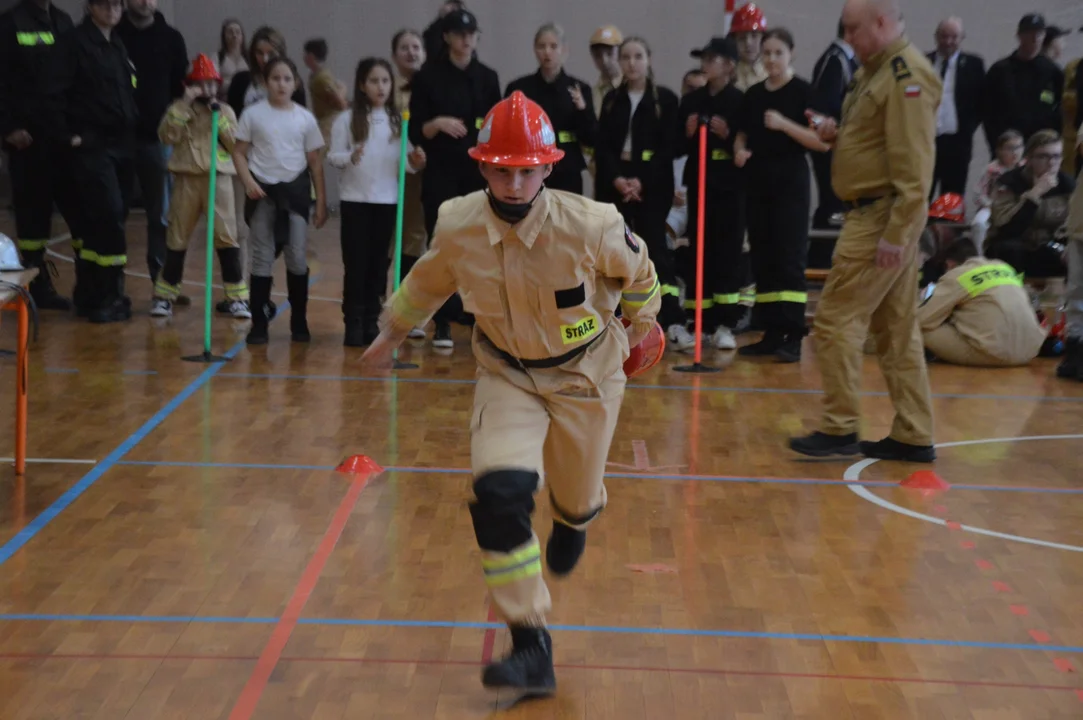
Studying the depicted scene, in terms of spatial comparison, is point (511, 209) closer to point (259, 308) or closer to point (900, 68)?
point (900, 68)

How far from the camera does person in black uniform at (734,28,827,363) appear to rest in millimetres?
8195

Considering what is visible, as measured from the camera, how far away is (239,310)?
9.58 m

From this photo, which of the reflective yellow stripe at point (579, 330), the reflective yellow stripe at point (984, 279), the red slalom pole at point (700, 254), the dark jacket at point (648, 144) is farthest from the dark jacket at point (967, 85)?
the reflective yellow stripe at point (579, 330)

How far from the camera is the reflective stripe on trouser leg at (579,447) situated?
3869mm

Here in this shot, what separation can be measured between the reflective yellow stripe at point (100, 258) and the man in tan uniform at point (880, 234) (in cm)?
510

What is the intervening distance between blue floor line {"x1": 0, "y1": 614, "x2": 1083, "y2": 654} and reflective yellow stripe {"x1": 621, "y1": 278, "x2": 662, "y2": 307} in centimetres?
107

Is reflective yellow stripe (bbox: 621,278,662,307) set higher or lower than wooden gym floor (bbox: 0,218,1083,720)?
higher

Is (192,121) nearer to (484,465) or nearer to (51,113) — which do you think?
(51,113)

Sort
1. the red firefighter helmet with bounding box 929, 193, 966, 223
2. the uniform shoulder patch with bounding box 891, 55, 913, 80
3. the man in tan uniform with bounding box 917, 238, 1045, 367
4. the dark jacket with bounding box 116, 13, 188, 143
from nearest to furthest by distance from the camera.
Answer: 1. the uniform shoulder patch with bounding box 891, 55, 913, 80
2. the man in tan uniform with bounding box 917, 238, 1045, 367
3. the dark jacket with bounding box 116, 13, 188, 143
4. the red firefighter helmet with bounding box 929, 193, 966, 223

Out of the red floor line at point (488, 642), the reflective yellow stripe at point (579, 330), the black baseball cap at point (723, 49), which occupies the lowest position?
the red floor line at point (488, 642)

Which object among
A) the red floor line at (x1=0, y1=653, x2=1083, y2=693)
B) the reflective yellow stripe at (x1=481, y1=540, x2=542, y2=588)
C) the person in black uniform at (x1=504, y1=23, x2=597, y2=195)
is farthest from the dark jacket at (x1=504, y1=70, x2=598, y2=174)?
the reflective yellow stripe at (x1=481, y1=540, x2=542, y2=588)

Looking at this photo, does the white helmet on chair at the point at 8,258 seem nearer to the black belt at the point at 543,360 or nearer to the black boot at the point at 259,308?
the black belt at the point at 543,360

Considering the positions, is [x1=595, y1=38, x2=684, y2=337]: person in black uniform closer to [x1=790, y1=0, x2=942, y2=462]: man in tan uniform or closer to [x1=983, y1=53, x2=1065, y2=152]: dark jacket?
[x1=790, y1=0, x2=942, y2=462]: man in tan uniform

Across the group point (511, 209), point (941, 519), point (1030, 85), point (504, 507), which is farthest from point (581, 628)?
point (1030, 85)
